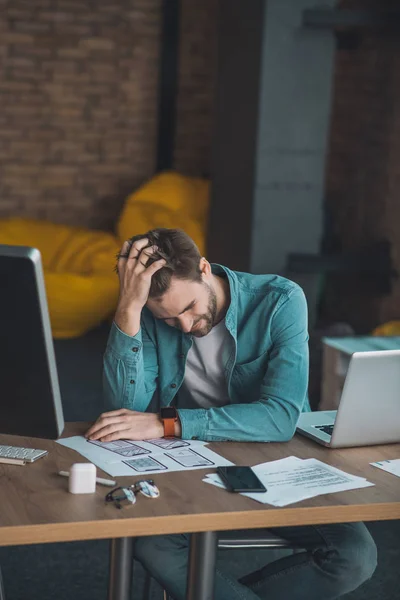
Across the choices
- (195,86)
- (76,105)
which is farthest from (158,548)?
(195,86)

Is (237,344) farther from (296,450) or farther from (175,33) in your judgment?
(175,33)

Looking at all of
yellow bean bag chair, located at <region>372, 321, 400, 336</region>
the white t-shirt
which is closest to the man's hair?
the white t-shirt

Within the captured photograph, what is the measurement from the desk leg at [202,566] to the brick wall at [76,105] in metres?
6.46

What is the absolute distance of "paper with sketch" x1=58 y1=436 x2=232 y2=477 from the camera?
2137 millimetres

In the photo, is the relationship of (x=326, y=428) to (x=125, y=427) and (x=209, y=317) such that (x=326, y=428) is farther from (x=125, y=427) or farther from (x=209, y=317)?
(x=125, y=427)

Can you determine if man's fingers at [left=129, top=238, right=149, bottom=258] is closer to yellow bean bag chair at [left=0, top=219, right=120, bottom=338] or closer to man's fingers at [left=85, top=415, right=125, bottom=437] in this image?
man's fingers at [left=85, top=415, right=125, bottom=437]

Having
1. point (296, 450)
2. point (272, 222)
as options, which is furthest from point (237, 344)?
point (272, 222)

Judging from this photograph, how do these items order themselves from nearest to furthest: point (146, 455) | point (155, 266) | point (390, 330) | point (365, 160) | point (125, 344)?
point (146, 455) < point (155, 266) < point (125, 344) < point (390, 330) < point (365, 160)

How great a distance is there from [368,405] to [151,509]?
0.70 meters

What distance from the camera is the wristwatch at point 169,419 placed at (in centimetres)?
235

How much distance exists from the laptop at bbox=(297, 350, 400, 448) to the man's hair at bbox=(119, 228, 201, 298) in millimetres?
514

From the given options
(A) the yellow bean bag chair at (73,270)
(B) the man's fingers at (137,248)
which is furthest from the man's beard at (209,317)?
(A) the yellow bean bag chair at (73,270)

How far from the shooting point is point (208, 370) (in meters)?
2.69

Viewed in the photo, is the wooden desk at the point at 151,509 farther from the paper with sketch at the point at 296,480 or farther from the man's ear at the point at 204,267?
the man's ear at the point at 204,267
